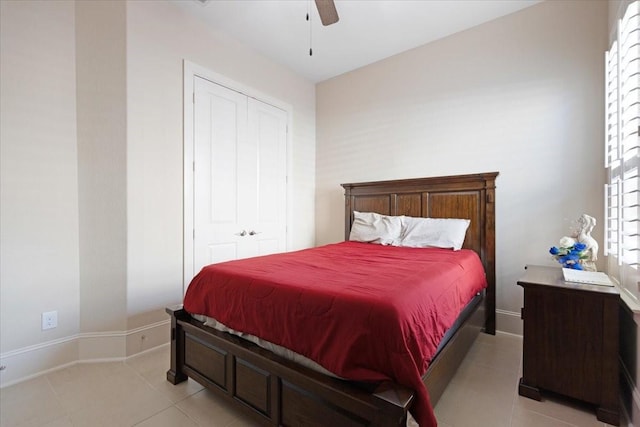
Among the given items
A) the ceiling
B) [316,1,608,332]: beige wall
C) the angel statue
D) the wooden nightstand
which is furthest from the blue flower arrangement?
the ceiling

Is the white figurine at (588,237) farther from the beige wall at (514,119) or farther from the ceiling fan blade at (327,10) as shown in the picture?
the ceiling fan blade at (327,10)

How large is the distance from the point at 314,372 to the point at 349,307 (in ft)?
1.07

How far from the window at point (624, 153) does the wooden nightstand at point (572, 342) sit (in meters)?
0.22

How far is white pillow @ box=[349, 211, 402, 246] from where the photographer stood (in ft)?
9.68

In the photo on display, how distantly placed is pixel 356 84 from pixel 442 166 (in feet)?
5.34

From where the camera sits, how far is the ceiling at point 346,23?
2590 mm

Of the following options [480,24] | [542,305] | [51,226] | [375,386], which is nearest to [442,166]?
[480,24]

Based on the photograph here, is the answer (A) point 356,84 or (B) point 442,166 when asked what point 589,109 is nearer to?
(B) point 442,166

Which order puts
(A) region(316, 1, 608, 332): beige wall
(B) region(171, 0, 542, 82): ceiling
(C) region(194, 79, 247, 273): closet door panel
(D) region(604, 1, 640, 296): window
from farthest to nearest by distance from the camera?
(C) region(194, 79, 247, 273): closet door panel
(B) region(171, 0, 542, 82): ceiling
(A) region(316, 1, 608, 332): beige wall
(D) region(604, 1, 640, 296): window

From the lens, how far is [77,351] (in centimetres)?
220

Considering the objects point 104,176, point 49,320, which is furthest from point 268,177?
point 49,320

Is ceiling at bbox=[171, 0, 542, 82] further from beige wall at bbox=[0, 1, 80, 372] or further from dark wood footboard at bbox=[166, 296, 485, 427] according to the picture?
dark wood footboard at bbox=[166, 296, 485, 427]

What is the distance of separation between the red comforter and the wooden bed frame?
0.07m

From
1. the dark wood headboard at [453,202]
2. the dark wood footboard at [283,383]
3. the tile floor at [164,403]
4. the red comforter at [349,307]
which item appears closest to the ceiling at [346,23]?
the dark wood headboard at [453,202]
